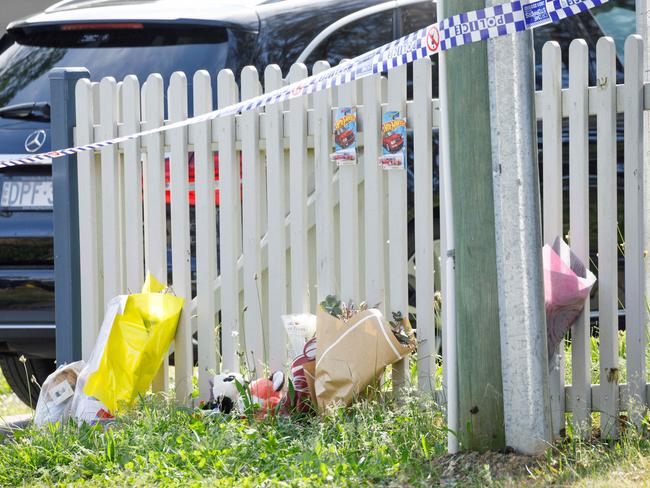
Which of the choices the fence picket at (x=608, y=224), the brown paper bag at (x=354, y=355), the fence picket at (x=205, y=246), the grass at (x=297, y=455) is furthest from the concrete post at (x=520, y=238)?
the fence picket at (x=205, y=246)

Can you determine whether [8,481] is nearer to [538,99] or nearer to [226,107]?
[226,107]

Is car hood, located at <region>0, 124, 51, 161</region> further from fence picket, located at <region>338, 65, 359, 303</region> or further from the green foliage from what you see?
fence picket, located at <region>338, 65, 359, 303</region>

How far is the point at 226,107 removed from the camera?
4.81 m

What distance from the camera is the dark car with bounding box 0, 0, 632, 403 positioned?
5.15m

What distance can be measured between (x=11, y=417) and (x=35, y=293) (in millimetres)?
1197

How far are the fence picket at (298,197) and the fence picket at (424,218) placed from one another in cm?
51

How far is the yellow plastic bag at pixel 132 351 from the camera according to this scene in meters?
Answer: 4.69

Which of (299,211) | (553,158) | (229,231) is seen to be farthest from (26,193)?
(553,158)

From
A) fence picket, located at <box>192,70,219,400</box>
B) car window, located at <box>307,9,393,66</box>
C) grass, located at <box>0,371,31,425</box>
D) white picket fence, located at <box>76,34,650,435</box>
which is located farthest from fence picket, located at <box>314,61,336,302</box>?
grass, located at <box>0,371,31,425</box>

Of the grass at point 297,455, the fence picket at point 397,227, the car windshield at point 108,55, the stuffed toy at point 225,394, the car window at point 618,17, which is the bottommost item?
the grass at point 297,455

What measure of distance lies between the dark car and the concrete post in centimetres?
137

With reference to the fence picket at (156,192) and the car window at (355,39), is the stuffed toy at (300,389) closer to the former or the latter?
the fence picket at (156,192)

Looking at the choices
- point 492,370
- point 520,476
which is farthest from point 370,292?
point 520,476

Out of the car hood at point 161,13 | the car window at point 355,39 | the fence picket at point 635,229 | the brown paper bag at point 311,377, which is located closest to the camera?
the fence picket at point 635,229
